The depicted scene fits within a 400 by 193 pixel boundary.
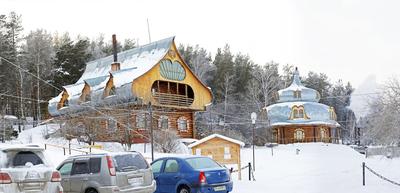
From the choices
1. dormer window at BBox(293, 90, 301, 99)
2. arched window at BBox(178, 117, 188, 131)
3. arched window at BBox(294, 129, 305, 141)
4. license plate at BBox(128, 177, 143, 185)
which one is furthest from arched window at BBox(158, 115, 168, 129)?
license plate at BBox(128, 177, 143, 185)

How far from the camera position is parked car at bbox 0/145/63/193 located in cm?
1072

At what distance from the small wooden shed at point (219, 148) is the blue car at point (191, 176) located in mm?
7892

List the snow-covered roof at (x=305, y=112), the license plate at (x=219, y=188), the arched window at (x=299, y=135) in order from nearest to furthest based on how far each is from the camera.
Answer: the license plate at (x=219, y=188) < the snow-covered roof at (x=305, y=112) < the arched window at (x=299, y=135)

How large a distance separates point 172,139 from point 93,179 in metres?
24.9

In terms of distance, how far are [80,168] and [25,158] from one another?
3.73 meters

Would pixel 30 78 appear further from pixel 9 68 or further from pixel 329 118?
pixel 329 118

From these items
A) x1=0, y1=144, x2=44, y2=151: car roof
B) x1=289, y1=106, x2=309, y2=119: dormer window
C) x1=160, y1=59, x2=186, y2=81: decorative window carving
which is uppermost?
x1=160, y1=59, x2=186, y2=81: decorative window carving

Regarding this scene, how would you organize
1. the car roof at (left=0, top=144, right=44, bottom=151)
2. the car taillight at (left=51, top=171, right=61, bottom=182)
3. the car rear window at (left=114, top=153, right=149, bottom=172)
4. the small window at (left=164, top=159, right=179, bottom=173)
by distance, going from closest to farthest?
the car roof at (left=0, top=144, right=44, bottom=151) < the car taillight at (left=51, top=171, right=61, bottom=182) < the car rear window at (left=114, top=153, right=149, bottom=172) < the small window at (left=164, top=159, right=179, bottom=173)

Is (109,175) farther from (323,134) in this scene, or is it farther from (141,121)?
(323,134)

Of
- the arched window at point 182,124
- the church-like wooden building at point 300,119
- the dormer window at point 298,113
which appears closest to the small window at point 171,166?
the arched window at point 182,124

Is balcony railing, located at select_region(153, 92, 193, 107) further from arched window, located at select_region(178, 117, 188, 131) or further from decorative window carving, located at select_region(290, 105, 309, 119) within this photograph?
decorative window carving, located at select_region(290, 105, 309, 119)

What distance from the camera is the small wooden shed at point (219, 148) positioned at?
2467 centimetres

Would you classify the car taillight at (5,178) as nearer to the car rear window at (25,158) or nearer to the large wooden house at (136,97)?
the car rear window at (25,158)

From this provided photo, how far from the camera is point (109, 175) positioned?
46.0ft
